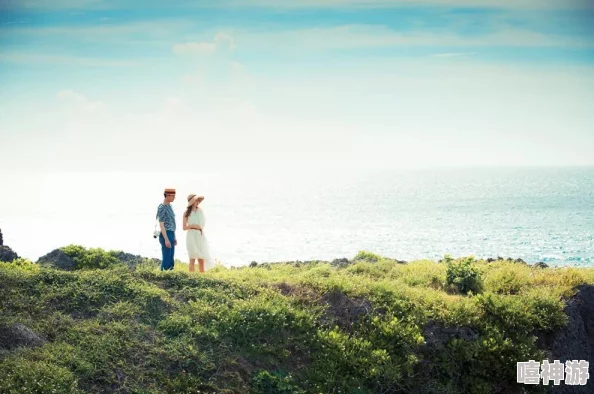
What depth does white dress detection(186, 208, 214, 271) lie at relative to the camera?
19047 millimetres

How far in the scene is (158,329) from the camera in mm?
13875

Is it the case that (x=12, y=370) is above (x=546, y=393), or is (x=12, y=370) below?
above

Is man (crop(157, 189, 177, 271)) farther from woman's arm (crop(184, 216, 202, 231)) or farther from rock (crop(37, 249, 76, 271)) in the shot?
rock (crop(37, 249, 76, 271))

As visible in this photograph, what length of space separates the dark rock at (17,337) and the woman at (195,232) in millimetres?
6525

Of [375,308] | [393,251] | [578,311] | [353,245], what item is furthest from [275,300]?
[353,245]

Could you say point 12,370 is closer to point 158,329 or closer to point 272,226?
point 158,329

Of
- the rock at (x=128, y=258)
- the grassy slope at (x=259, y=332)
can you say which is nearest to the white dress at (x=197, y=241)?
the grassy slope at (x=259, y=332)

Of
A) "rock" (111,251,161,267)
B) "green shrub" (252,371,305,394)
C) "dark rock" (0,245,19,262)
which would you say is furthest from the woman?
"green shrub" (252,371,305,394)

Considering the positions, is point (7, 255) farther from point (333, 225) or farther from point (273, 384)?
point (333, 225)

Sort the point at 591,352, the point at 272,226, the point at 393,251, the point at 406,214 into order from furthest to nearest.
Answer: the point at 406,214 → the point at 272,226 → the point at 393,251 → the point at 591,352

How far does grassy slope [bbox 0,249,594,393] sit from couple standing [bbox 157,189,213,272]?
1.64 m

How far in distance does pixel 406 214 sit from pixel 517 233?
1197 inches

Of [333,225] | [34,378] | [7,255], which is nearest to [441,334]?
[34,378]

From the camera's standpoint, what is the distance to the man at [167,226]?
18.5 metres
